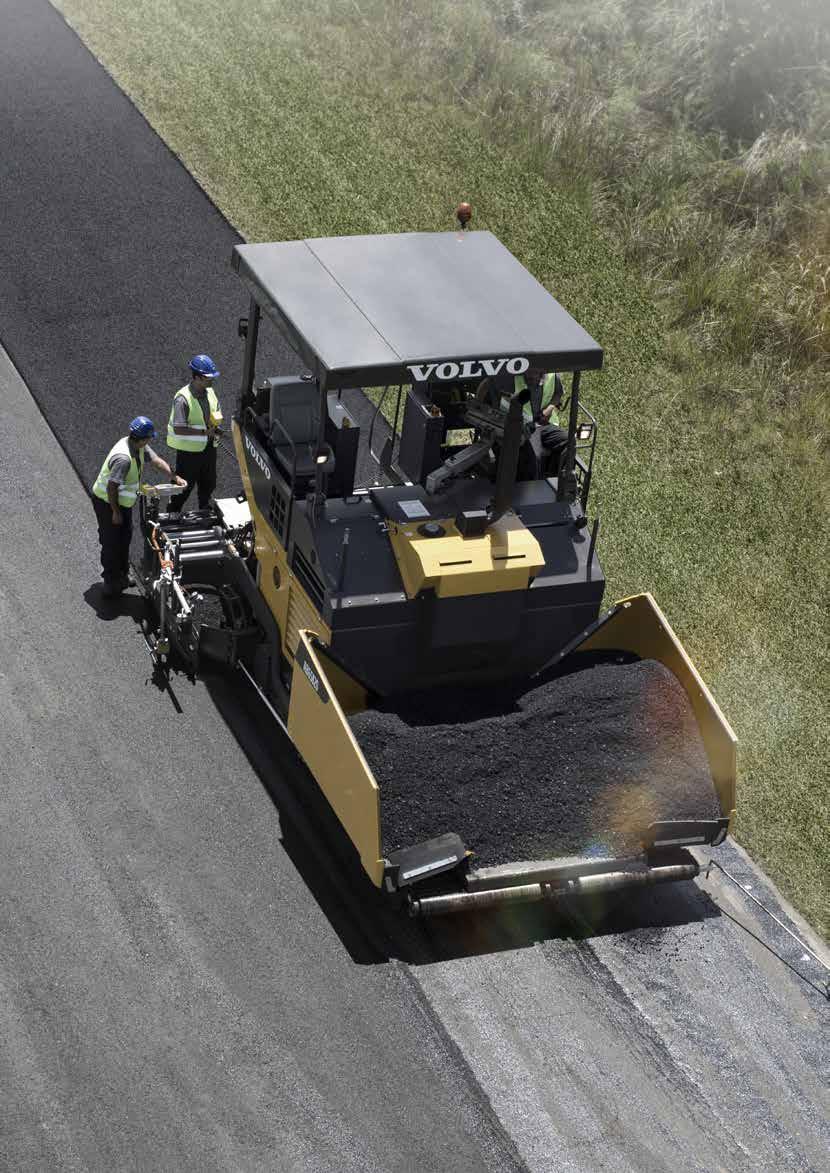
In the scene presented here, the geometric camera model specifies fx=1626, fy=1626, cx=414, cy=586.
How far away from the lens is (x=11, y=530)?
42.2 ft

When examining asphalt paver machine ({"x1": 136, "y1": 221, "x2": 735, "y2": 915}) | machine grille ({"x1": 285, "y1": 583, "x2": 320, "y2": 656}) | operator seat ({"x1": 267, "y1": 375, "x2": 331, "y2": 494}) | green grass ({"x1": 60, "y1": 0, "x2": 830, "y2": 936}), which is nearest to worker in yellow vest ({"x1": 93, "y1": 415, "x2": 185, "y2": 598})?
asphalt paver machine ({"x1": 136, "y1": 221, "x2": 735, "y2": 915})

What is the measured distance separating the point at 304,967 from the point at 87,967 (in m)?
1.24

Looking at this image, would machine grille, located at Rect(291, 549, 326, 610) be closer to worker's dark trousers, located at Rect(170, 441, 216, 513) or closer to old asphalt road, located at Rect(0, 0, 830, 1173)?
old asphalt road, located at Rect(0, 0, 830, 1173)

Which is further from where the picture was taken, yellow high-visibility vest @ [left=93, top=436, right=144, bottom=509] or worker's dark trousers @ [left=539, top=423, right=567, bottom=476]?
yellow high-visibility vest @ [left=93, top=436, right=144, bottom=509]

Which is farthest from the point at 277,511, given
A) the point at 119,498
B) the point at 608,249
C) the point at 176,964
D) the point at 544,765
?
the point at 608,249

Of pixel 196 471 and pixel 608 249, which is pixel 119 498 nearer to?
pixel 196 471

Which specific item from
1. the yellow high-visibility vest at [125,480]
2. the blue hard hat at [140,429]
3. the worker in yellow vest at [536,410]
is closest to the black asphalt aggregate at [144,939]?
the yellow high-visibility vest at [125,480]

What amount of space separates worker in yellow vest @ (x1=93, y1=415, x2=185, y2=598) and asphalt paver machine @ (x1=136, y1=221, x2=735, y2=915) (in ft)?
3.30

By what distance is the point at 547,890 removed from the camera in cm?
952

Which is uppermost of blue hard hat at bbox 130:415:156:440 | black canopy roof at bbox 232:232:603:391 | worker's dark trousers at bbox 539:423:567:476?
black canopy roof at bbox 232:232:603:391

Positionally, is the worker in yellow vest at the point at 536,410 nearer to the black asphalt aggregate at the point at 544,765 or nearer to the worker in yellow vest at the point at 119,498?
the black asphalt aggregate at the point at 544,765

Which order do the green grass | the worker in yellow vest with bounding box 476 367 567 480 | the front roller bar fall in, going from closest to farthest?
1. the front roller bar
2. the worker in yellow vest with bounding box 476 367 567 480
3. the green grass

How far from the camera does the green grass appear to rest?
1284 cm

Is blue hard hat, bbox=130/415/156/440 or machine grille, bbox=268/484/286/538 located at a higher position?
machine grille, bbox=268/484/286/538
